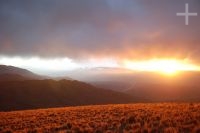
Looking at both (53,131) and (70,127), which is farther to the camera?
(70,127)

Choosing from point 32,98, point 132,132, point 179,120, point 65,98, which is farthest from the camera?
point 65,98

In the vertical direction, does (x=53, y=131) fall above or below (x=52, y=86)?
below

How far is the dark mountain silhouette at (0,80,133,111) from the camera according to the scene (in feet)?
401

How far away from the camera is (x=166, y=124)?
1548 centimetres

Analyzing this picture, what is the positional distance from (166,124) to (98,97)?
14393 centimetres

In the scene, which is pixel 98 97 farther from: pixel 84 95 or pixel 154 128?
pixel 154 128

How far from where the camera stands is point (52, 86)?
15462 cm

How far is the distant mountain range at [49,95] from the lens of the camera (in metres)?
122

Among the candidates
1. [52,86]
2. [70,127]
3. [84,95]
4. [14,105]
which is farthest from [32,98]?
[70,127]

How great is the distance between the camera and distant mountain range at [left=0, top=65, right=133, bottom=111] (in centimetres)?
12221

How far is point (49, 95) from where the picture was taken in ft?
460

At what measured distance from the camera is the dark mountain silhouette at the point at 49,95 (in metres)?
122

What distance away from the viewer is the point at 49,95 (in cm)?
14025

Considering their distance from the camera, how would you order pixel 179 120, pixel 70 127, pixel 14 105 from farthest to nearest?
pixel 14 105, pixel 70 127, pixel 179 120
